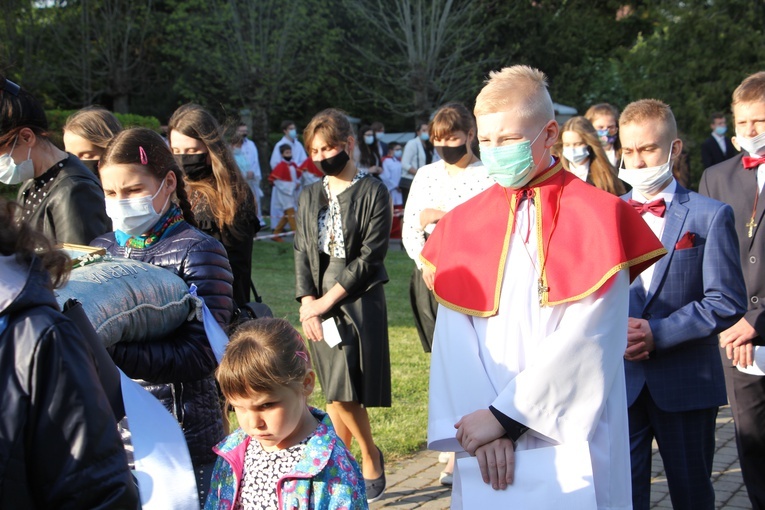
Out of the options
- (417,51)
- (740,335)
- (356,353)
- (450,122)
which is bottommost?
(356,353)

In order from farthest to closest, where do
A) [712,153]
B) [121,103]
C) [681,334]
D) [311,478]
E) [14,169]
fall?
[121,103]
[712,153]
[14,169]
[681,334]
[311,478]

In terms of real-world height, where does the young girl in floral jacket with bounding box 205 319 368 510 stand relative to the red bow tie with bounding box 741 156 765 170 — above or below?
below

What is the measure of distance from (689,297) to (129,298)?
258 centimetres

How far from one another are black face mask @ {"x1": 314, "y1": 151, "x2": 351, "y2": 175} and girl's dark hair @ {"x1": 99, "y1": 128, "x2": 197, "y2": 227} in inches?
77.5

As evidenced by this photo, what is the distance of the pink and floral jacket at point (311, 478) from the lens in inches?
118

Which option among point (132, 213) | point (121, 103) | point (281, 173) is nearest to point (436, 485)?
point (132, 213)

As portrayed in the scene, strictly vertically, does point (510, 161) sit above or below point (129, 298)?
above

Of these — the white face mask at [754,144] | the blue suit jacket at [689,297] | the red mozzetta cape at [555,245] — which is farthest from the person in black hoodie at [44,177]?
the white face mask at [754,144]

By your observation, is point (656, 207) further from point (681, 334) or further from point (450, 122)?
point (450, 122)

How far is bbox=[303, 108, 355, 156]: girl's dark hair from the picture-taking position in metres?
5.81

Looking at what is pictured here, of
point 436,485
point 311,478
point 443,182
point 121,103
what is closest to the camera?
point 311,478

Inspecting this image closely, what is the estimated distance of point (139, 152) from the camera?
3752 mm

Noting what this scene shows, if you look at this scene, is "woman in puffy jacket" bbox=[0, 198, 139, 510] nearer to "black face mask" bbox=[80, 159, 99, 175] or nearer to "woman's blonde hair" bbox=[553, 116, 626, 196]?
"black face mask" bbox=[80, 159, 99, 175]

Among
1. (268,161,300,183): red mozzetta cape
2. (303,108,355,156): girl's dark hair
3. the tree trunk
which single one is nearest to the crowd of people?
(303,108,355,156): girl's dark hair
